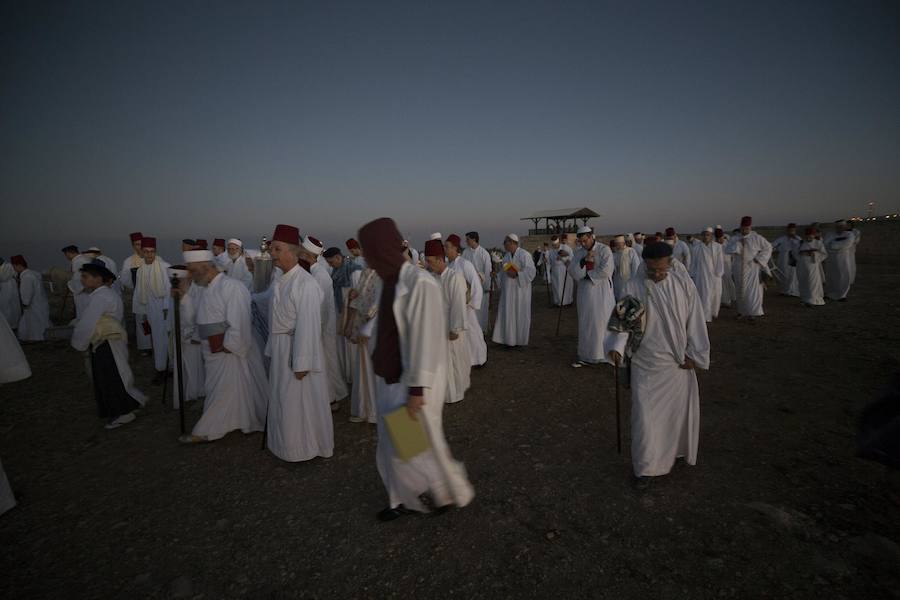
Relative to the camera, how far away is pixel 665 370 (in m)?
3.26

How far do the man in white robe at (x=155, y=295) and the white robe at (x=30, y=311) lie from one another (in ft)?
16.8

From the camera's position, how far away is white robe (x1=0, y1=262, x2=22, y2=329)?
9898 millimetres

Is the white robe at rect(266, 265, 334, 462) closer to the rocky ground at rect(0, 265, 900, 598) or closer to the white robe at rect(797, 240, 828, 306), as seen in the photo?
the rocky ground at rect(0, 265, 900, 598)

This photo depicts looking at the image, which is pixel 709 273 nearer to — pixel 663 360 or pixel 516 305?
pixel 516 305

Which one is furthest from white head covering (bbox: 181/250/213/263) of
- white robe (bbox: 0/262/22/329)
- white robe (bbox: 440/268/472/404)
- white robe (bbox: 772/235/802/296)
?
white robe (bbox: 772/235/802/296)

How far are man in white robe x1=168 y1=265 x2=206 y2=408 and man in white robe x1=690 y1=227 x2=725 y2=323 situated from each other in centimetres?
1047

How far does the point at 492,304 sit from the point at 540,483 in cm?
1034

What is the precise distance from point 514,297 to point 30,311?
1156 centimetres

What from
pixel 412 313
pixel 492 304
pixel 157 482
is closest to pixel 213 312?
pixel 157 482

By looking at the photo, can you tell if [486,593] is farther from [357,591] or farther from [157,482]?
[157,482]

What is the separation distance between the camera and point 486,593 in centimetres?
234

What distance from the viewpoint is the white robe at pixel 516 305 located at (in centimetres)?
768

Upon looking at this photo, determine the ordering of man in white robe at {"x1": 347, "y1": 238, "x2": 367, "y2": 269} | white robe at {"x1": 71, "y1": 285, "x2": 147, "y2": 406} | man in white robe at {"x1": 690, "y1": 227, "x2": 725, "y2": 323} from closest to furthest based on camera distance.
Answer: white robe at {"x1": 71, "y1": 285, "x2": 147, "y2": 406}
man in white robe at {"x1": 347, "y1": 238, "x2": 367, "y2": 269}
man in white robe at {"x1": 690, "y1": 227, "x2": 725, "y2": 323}

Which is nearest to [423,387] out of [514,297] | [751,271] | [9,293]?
[514,297]
